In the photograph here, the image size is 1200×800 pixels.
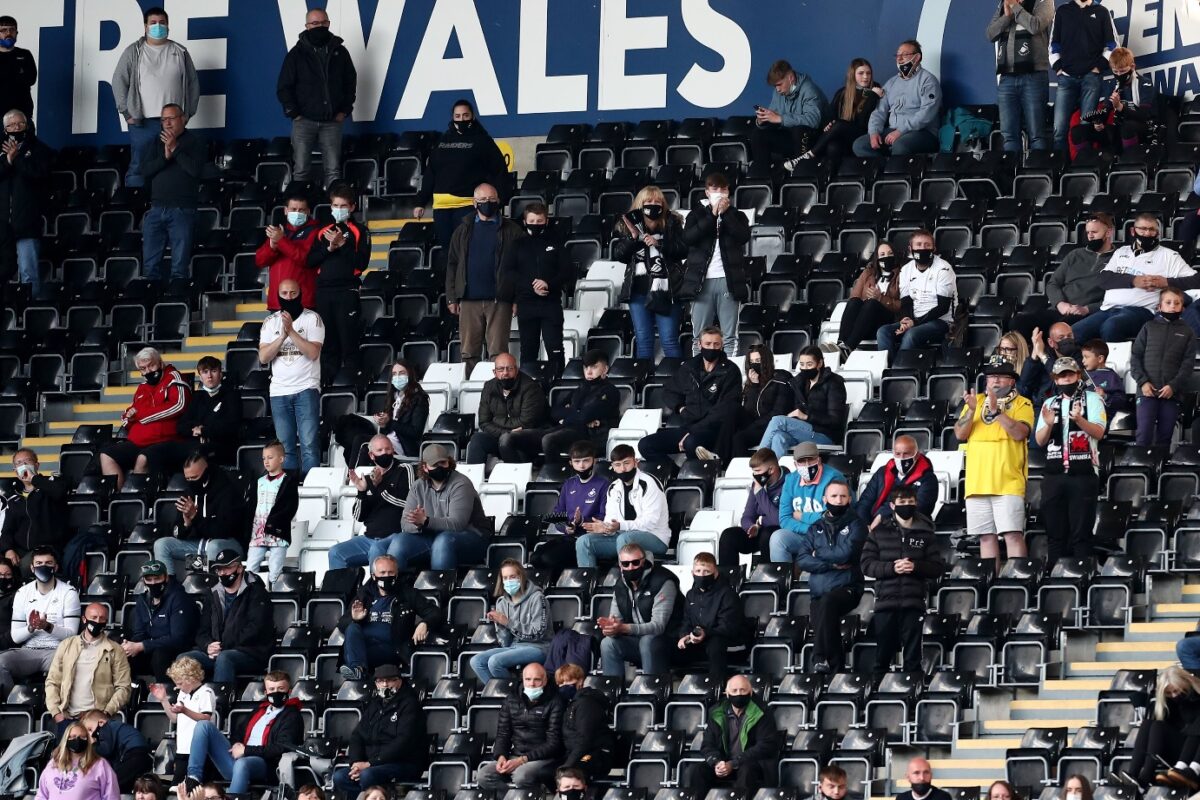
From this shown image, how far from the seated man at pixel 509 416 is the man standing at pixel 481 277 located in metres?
1.14

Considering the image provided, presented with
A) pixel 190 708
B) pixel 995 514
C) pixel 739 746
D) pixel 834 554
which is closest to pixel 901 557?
pixel 834 554

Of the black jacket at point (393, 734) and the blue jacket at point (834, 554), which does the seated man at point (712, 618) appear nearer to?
the blue jacket at point (834, 554)

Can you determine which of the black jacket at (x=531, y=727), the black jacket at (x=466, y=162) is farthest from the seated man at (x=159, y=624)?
the black jacket at (x=466, y=162)

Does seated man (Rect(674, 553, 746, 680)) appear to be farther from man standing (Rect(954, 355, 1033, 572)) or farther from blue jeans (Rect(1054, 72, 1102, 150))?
blue jeans (Rect(1054, 72, 1102, 150))

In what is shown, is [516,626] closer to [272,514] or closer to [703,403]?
[703,403]

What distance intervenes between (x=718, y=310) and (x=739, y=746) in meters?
4.91

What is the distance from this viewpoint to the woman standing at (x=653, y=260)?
1964cm

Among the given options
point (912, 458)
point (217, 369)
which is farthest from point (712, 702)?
point (217, 369)

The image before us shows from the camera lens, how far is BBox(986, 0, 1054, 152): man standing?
69.8 feet

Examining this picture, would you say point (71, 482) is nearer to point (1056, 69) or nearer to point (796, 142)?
point (796, 142)

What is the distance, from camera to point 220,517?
18938 millimetres

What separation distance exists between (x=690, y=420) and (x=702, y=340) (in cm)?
55

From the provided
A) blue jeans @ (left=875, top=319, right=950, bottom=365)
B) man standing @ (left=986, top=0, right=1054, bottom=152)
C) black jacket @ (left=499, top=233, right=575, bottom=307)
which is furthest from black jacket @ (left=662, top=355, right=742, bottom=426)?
man standing @ (left=986, top=0, right=1054, bottom=152)

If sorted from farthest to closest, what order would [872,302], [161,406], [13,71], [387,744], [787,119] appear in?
[13,71] → [787,119] → [161,406] → [872,302] → [387,744]
